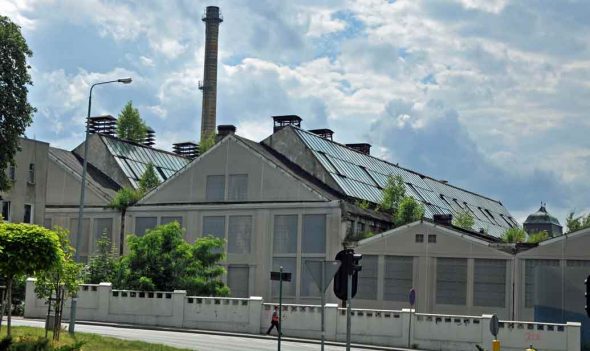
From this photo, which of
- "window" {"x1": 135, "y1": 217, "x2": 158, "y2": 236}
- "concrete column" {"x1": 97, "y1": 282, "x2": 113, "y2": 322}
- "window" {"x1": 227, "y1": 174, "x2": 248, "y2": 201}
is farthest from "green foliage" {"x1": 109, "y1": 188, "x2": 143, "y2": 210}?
"concrete column" {"x1": 97, "y1": 282, "x2": 113, "y2": 322}

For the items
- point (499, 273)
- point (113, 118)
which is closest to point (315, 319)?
point (499, 273)

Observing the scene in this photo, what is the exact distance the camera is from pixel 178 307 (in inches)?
1838

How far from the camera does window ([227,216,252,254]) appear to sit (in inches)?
2494

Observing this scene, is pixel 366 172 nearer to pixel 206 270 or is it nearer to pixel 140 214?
pixel 140 214

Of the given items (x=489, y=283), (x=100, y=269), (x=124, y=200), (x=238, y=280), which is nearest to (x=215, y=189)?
(x=238, y=280)

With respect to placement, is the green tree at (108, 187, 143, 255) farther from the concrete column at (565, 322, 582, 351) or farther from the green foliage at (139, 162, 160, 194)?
the concrete column at (565, 322, 582, 351)

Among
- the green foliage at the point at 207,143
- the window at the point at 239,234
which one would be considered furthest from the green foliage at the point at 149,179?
the window at the point at 239,234

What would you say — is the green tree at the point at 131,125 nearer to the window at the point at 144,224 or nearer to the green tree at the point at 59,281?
the window at the point at 144,224

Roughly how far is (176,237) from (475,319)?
60.2 feet

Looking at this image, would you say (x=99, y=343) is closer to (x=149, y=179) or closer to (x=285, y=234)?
(x=285, y=234)

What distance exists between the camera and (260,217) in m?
63.3

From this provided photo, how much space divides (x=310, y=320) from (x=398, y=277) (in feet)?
46.5

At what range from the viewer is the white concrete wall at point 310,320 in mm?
39906

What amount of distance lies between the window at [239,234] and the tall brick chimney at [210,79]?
39.3 metres
